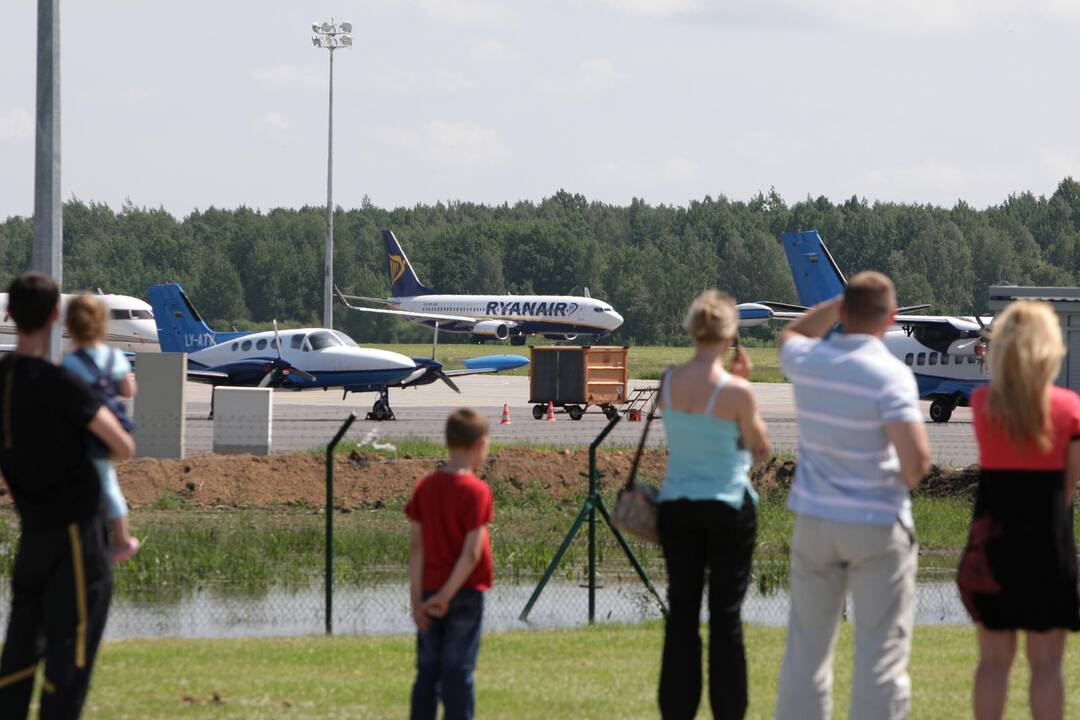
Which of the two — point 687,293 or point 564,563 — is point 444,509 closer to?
point 564,563

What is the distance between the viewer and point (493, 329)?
89938 mm

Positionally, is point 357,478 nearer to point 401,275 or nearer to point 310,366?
point 310,366

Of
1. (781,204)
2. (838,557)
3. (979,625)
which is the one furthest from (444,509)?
(781,204)

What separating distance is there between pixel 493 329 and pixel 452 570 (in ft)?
275

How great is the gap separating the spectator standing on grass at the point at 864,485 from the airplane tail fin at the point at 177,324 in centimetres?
3624

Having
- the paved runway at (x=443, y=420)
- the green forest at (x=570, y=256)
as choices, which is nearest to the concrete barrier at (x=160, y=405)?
the paved runway at (x=443, y=420)

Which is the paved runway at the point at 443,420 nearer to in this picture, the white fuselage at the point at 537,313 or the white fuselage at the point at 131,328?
the white fuselage at the point at 131,328

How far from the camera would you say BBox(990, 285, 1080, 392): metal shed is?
24.5 m

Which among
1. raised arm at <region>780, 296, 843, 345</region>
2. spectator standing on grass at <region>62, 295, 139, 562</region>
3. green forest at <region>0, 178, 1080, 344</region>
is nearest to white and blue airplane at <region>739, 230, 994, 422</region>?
raised arm at <region>780, 296, 843, 345</region>

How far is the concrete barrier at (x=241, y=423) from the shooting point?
25.5 meters

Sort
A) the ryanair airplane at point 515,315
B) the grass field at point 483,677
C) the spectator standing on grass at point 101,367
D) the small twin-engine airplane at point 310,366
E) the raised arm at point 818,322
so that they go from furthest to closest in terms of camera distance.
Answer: the ryanair airplane at point 515,315
the small twin-engine airplane at point 310,366
the grass field at point 483,677
the raised arm at point 818,322
the spectator standing on grass at point 101,367

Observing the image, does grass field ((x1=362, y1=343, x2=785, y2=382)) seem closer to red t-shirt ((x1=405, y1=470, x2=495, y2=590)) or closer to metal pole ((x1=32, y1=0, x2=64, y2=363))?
metal pole ((x1=32, y1=0, x2=64, y2=363))

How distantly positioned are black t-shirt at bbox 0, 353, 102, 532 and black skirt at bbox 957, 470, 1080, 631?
10.5 feet

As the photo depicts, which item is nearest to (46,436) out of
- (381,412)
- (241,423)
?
(241,423)
